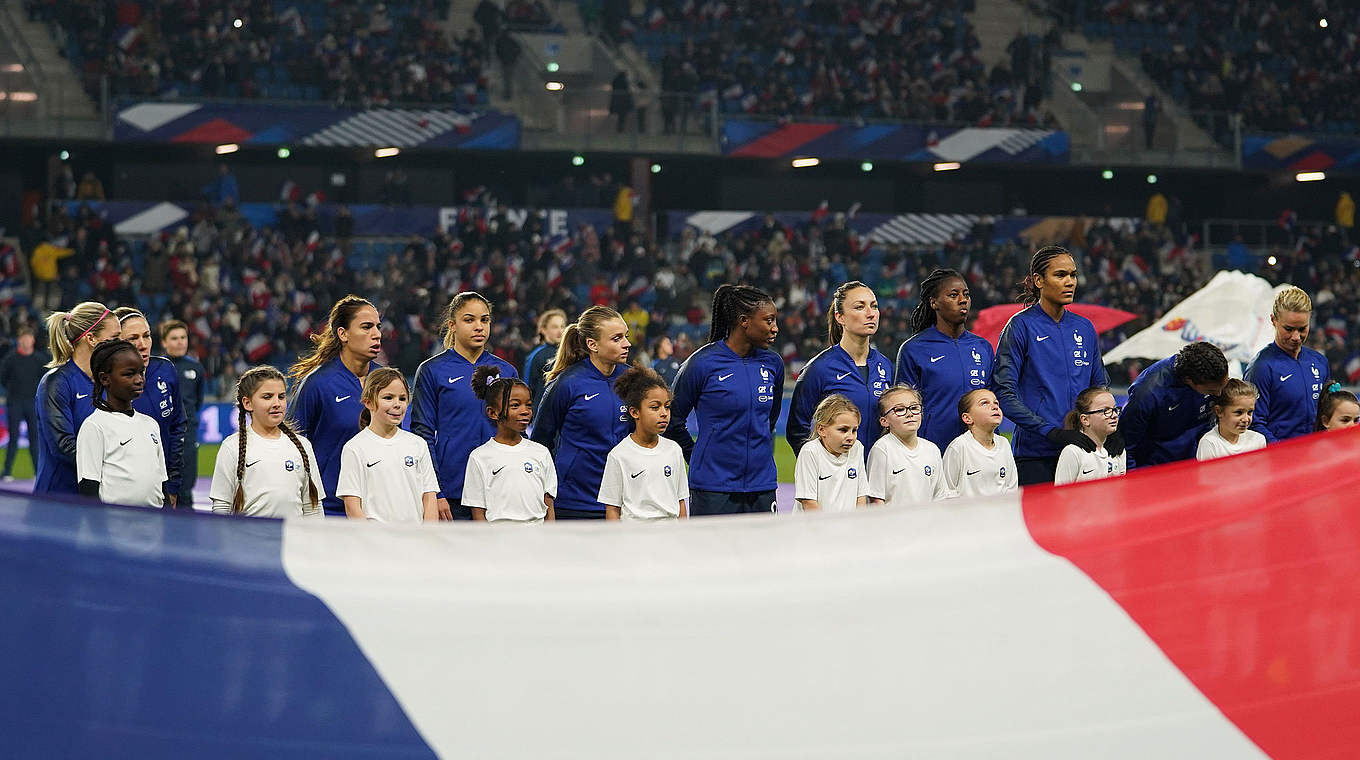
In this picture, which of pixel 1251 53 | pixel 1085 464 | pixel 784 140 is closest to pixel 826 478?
pixel 1085 464

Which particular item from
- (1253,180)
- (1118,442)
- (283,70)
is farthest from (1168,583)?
(1253,180)

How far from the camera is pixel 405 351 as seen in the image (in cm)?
2209

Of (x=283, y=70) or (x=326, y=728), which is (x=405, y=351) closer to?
(x=283, y=70)

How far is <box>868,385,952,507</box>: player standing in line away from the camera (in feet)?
20.7

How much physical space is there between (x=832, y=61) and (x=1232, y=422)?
25.3m

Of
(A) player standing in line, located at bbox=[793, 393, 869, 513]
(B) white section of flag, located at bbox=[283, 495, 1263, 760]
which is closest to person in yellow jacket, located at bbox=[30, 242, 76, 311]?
(A) player standing in line, located at bbox=[793, 393, 869, 513]

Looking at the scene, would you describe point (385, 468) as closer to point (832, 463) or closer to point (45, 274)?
point (832, 463)

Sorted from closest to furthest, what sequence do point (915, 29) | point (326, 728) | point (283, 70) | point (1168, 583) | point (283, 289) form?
point (326, 728)
point (1168, 583)
point (283, 289)
point (283, 70)
point (915, 29)

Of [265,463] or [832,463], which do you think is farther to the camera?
[832,463]

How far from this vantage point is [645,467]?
6.13m

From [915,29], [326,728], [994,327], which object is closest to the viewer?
[326,728]

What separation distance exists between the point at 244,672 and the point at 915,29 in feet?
100

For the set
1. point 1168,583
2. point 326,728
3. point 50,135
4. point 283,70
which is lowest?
point 326,728

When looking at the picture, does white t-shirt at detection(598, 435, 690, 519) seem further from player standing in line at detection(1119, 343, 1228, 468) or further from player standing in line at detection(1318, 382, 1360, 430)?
player standing in line at detection(1318, 382, 1360, 430)
